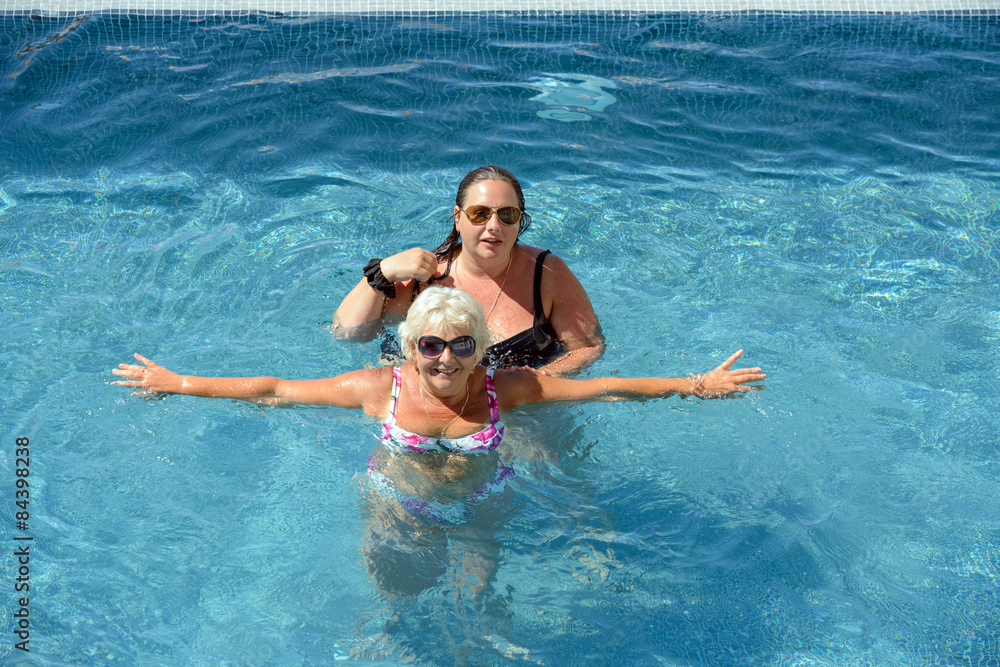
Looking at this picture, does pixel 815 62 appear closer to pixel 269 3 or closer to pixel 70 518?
pixel 269 3

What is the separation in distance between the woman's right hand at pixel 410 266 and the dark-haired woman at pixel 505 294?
0.08m

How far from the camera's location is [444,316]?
3.51 meters

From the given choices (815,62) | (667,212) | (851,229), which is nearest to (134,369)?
(667,212)

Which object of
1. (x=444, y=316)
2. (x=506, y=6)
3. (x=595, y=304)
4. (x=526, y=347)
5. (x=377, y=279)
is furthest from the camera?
(x=506, y=6)

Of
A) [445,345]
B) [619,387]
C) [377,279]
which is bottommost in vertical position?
[619,387]

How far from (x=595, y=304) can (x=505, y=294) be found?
1.42m

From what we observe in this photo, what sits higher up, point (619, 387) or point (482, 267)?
point (482, 267)

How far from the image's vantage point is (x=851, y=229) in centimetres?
656

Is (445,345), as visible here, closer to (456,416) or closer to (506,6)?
(456,416)

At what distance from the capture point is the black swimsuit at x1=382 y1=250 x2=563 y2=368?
4371 mm

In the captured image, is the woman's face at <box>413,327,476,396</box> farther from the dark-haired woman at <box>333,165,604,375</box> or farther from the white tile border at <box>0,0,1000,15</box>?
the white tile border at <box>0,0,1000,15</box>

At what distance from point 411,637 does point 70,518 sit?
188 cm

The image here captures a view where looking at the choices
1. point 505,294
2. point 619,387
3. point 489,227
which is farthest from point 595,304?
point 619,387

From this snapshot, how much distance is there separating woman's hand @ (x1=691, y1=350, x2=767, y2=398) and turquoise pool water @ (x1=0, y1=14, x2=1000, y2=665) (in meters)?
0.80
